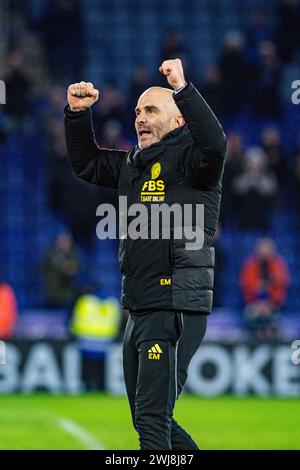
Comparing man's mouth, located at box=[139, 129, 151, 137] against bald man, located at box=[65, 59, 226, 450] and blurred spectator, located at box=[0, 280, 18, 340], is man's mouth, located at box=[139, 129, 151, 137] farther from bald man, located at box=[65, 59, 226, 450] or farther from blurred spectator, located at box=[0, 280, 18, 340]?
blurred spectator, located at box=[0, 280, 18, 340]

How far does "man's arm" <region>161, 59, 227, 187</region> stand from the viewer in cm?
606

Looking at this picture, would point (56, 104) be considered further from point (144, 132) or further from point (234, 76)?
point (144, 132)

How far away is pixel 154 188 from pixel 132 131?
14090mm

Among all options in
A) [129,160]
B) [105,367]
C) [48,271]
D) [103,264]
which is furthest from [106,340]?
[129,160]

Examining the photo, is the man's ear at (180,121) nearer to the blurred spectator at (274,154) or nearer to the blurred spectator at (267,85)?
the blurred spectator at (274,154)

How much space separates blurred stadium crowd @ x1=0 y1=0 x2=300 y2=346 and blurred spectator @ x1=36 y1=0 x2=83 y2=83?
3 centimetres

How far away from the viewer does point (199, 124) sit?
6.07 m

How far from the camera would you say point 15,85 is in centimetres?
1988

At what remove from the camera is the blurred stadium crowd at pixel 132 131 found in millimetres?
17875

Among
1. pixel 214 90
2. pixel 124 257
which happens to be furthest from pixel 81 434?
pixel 214 90

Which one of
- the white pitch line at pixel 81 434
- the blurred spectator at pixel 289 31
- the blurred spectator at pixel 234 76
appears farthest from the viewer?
the blurred spectator at pixel 289 31

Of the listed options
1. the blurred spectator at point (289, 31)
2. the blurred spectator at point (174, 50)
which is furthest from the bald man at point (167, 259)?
the blurred spectator at point (289, 31)

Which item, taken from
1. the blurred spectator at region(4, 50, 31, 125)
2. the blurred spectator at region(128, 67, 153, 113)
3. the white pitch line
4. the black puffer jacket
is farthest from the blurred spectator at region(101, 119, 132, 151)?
the black puffer jacket

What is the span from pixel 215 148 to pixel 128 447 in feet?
12.8
